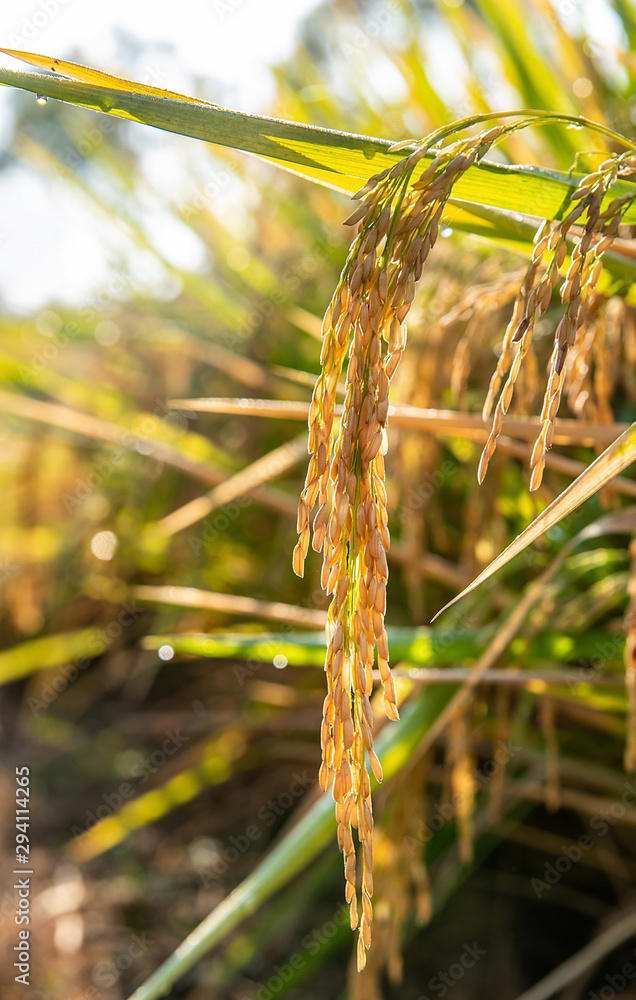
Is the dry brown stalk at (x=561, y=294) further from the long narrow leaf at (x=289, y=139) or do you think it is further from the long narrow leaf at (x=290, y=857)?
the long narrow leaf at (x=290, y=857)

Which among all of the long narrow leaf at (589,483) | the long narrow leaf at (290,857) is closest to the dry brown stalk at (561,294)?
the long narrow leaf at (589,483)

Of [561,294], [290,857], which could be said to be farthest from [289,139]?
[290,857]

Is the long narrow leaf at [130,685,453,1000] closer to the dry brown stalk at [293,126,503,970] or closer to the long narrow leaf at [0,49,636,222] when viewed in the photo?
the dry brown stalk at [293,126,503,970]

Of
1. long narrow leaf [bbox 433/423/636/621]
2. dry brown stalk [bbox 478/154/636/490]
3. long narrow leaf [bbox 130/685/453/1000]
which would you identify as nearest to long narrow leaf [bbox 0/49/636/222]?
dry brown stalk [bbox 478/154/636/490]

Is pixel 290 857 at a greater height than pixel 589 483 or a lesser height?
lesser

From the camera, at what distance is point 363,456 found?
0.45 m

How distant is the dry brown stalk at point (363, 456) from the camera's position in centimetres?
44

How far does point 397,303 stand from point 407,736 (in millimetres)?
679

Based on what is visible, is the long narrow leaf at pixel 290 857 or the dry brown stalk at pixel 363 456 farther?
the long narrow leaf at pixel 290 857

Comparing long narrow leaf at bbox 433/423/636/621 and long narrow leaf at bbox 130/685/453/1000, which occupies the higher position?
long narrow leaf at bbox 433/423/636/621

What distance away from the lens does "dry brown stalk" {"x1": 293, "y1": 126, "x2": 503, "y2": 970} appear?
440 millimetres

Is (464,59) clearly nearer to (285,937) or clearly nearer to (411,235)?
(411,235)

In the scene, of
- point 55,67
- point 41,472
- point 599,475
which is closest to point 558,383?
point 599,475

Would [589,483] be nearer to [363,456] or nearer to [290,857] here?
[363,456]
